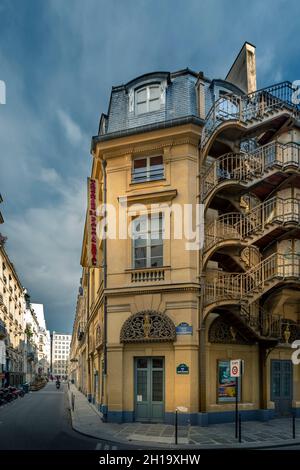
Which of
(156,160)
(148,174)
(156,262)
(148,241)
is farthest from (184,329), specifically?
(156,160)

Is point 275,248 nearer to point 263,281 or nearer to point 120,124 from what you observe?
point 263,281

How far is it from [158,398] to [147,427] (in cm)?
144

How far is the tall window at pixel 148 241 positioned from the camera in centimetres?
1922

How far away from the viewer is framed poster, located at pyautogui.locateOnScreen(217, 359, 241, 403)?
18234 mm

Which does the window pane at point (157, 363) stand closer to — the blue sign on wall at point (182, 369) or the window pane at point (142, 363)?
the window pane at point (142, 363)

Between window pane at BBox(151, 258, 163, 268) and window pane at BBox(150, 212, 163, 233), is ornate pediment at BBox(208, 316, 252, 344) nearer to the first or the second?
window pane at BBox(151, 258, 163, 268)

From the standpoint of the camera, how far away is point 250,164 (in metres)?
20.3

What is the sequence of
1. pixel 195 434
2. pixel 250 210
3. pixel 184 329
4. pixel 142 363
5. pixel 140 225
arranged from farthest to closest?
pixel 250 210, pixel 140 225, pixel 142 363, pixel 184 329, pixel 195 434

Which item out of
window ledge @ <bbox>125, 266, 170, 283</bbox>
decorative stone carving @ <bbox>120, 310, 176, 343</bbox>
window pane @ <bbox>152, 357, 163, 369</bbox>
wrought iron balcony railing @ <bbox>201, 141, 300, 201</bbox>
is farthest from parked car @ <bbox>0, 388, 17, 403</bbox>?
wrought iron balcony railing @ <bbox>201, 141, 300, 201</bbox>

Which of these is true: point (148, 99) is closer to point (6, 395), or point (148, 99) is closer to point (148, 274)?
point (148, 274)

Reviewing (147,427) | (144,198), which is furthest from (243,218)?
(147,427)

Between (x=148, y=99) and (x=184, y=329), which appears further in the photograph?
(x=148, y=99)

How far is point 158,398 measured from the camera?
17906 mm

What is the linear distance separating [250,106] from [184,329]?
11.7m
